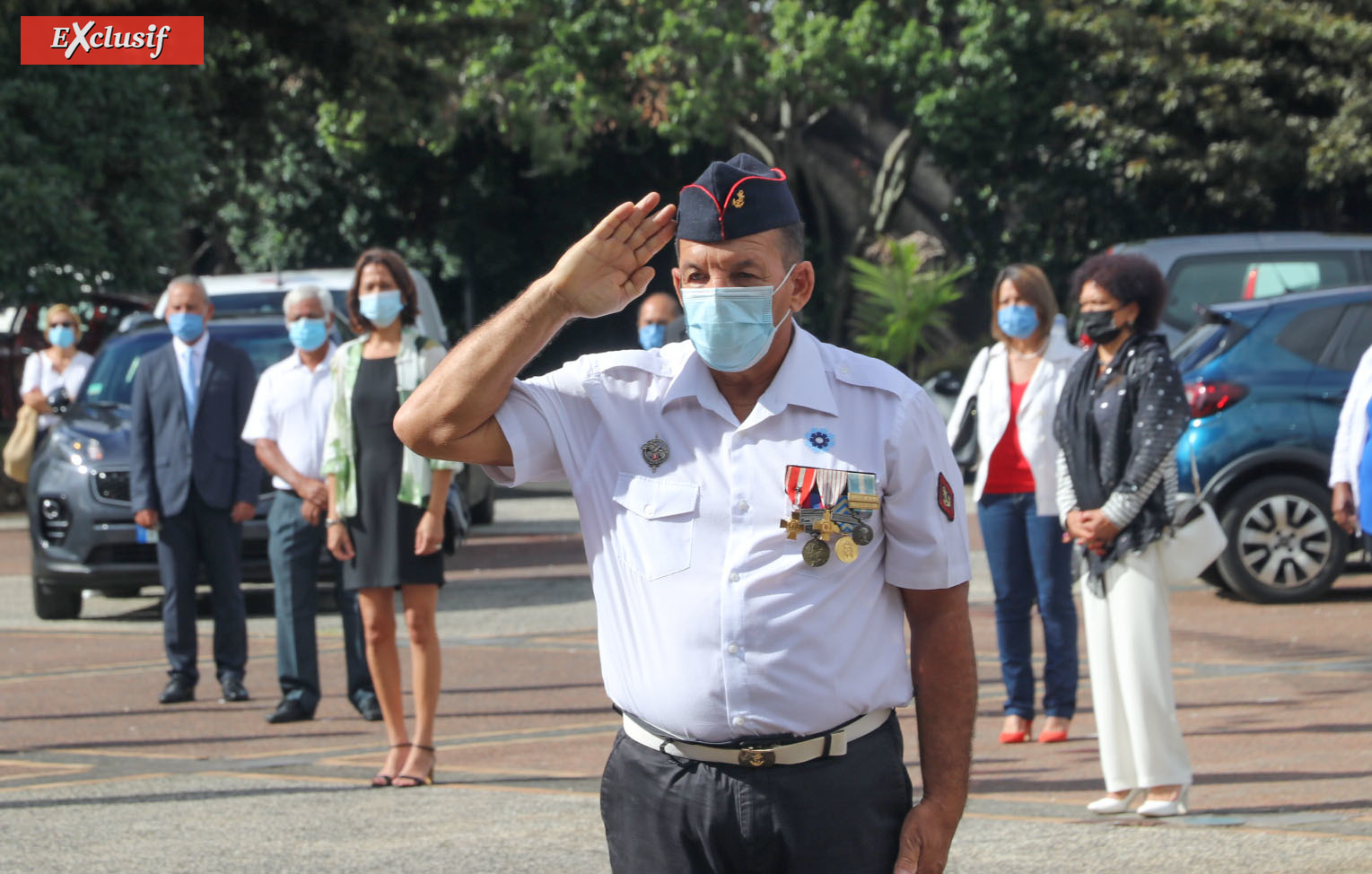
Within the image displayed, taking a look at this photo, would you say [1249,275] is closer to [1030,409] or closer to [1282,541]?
[1282,541]

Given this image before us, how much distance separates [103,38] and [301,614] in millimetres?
11554

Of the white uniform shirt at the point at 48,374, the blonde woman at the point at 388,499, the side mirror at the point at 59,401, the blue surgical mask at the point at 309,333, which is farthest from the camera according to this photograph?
the white uniform shirt at the point at 48,374

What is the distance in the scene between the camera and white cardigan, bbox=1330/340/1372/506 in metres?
6.64

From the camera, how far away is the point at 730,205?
2.97 meters

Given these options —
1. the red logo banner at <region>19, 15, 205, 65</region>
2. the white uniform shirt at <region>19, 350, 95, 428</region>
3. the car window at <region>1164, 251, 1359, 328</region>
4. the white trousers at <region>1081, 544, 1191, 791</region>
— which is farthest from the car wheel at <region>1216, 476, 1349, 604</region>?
the red logo banner at <region>19, 15, 205, 65</region>

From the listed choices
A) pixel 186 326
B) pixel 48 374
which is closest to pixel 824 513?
pixel 186 326

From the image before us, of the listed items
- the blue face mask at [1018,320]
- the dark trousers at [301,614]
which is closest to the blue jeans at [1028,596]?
the blue face mask at [1018,320]

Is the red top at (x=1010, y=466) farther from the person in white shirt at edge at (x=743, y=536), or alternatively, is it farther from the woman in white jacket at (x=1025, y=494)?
the person in white shirt at edge at (x=743, y=536)

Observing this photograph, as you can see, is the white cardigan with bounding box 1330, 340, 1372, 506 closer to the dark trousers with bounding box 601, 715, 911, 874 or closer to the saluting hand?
the dark trousers with bounding box 601, 715, 911, 874

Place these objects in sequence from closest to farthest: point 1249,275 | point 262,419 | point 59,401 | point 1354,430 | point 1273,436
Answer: point 1354,430
point 262,419
point 1273,436
point 59,401
point 1249,275

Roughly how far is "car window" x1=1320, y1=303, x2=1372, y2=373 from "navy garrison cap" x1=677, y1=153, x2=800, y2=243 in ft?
29.7

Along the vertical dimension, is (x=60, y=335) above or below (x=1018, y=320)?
above

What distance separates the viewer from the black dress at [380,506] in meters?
7.00

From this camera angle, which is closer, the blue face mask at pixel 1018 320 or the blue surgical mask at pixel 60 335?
the blue face mask at pixel 1018 320
